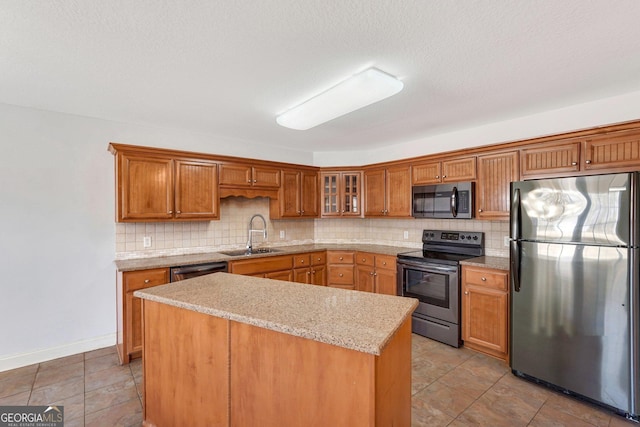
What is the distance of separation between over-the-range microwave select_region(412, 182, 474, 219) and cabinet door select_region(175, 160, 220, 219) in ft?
8.14

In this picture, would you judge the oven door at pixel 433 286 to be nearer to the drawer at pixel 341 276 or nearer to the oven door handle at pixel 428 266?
the oven door handle at pixel 428 266

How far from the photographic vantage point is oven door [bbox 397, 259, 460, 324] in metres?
3.28

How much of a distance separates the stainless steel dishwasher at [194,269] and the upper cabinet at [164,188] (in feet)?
1.91

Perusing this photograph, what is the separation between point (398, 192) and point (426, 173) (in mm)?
472

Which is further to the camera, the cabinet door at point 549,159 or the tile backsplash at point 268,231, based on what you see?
the tile backsplash at point 268,231

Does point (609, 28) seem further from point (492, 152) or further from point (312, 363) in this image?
point (312, 363)

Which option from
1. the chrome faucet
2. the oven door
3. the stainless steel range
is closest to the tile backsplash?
the chrome faucet

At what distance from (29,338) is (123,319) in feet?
3.18

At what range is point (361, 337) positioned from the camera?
1.21 meters

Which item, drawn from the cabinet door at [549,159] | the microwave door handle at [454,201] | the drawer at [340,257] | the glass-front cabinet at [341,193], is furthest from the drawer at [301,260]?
the cabinet door at [549,159]

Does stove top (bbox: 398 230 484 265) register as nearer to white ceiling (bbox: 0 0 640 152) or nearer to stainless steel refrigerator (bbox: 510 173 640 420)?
stainless steel refrigerator (bbox: 510 173 640 420)

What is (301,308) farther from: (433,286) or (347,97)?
(433,286)

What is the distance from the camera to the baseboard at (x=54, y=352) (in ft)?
9.30

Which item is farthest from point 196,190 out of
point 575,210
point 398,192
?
point 575,210
